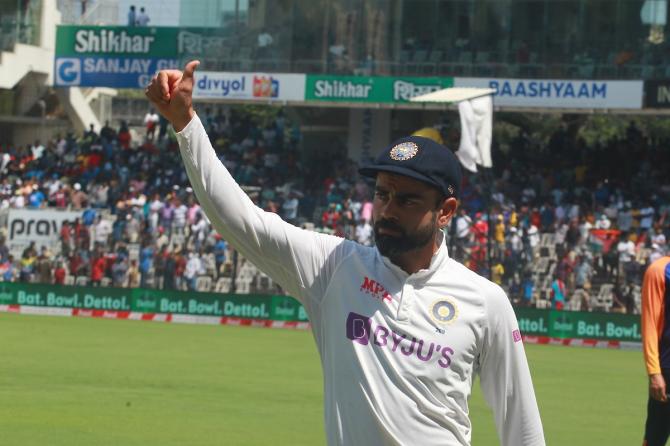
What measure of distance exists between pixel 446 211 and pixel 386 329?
0.49m

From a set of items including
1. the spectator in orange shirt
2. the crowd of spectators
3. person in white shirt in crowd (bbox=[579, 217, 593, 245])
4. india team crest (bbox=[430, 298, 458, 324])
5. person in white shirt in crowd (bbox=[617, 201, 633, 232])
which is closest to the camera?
india team crest (bbox=[430, 298, 458, 324])

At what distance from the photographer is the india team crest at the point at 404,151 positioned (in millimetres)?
4168

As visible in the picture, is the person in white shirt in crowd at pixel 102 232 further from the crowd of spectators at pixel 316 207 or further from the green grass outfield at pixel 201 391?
the green grass outfield at pixel 201 391

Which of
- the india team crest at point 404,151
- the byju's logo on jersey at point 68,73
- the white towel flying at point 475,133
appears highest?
the byju's logo on jersey at point 68,73

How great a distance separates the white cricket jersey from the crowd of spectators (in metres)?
25.4

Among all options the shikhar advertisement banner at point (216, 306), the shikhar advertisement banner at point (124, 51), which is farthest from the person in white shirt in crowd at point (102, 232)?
the shikhar advertisement banner at point (124, 51)

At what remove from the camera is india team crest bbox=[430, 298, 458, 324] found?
13.8ft

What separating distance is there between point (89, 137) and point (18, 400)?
2970 cm

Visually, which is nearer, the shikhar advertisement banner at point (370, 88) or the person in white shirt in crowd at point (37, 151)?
the shikhar advertisement banner at point (370, 88)

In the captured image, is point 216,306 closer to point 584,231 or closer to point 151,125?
point 584,231

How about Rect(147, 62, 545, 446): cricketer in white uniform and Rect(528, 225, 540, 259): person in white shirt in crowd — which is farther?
Rect(528, 225, 540, 259): person in white shirt in crowd

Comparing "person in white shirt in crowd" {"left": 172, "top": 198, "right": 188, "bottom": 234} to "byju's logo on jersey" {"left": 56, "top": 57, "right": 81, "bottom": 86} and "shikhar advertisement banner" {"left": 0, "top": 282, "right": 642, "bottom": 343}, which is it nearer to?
"shikhar advertisement banner" {"left": 0, "top": 282, "right": 642, "bottom": 343}

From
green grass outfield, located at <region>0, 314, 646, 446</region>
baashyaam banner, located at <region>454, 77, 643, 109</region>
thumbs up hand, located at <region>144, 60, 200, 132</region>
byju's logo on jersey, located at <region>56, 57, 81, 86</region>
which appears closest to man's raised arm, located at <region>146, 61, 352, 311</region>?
thumbs up hand, located at <region>144, 60, 200, 132</region>

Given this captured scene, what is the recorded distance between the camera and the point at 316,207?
36.1 m
